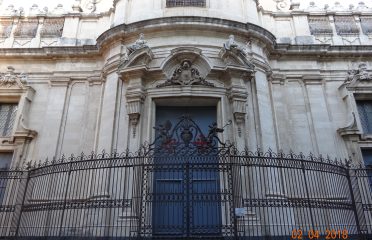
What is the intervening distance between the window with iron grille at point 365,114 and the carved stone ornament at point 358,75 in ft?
3.26

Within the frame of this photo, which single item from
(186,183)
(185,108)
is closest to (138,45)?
(185,108)

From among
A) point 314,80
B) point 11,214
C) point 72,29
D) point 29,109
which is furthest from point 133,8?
point 11,214

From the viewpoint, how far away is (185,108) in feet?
40.0

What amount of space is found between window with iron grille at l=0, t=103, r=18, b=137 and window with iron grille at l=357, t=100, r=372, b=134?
1411cm

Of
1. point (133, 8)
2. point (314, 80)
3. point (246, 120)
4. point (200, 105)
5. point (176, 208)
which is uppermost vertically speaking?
point (133, 8)

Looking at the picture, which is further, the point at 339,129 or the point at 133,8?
the point at 133,8

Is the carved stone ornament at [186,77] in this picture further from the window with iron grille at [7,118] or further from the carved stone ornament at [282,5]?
the carved stone ornament at [282,5]

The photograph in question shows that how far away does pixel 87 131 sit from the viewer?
42.2ft

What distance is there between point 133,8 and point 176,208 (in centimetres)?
840

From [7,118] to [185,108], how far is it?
24.8ft

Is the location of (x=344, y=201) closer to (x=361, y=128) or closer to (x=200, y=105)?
(x=361, y=128)

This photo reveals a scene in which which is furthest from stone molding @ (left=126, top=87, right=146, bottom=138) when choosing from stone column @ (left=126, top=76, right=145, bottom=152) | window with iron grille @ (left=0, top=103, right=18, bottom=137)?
window with iron grille @ (left=0, top=103, right=18, bottom=137)

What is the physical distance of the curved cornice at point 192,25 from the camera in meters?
12.3

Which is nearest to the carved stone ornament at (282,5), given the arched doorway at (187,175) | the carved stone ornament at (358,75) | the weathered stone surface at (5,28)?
the carved stone ornament at (358,75)
